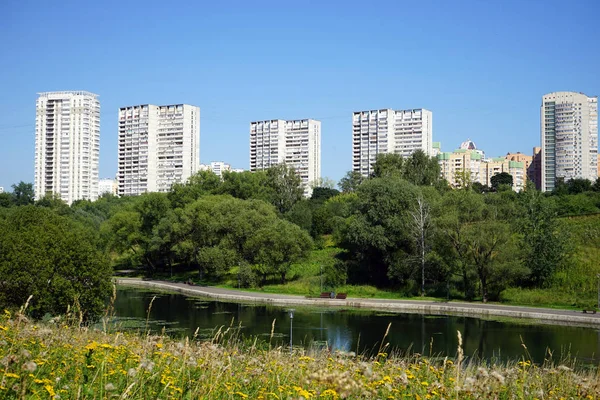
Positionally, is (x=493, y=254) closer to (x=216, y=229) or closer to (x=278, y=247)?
(x=278, y=247)

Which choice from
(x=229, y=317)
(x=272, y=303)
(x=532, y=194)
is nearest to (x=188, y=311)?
(x=229, y=317)

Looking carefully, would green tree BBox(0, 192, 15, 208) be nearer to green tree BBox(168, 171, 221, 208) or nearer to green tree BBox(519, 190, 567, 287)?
green tree BBox(168, 171, 221, 208)

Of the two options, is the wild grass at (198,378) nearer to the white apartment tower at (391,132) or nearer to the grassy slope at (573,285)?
the grassy slope at (573,285)

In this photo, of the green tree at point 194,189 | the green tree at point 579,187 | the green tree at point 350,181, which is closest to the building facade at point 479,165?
the green tree at point 350,181

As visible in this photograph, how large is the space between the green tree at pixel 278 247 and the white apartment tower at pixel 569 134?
309 feet

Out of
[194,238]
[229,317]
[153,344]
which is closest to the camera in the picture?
[153,344]

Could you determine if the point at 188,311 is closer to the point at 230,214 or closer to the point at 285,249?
the point at 285,249

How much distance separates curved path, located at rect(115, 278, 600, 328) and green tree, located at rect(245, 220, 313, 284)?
3.74 m

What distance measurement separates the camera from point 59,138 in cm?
12088

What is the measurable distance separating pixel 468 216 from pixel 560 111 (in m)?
100

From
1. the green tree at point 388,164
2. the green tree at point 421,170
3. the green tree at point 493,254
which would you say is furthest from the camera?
the green tree at point 388,164

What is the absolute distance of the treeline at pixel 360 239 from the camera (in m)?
33.7

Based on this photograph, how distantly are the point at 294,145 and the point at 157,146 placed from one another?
93.8 ft

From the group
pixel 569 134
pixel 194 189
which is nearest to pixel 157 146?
pixel 194 189
